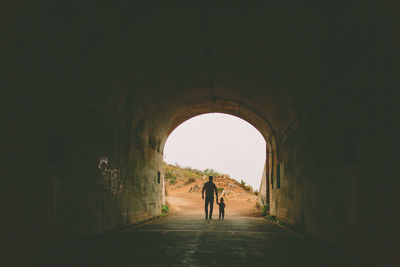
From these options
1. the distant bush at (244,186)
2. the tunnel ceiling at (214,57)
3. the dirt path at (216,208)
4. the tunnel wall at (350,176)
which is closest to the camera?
the tunnel wall at (350,176)

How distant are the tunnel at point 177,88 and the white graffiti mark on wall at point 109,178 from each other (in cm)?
3

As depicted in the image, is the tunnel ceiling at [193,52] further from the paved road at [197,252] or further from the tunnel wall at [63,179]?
the paved road at [197,252]

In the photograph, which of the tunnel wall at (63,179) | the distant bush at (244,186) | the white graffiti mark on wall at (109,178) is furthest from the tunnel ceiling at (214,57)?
the distant bush at (244,186)

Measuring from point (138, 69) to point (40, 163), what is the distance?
4.11 metres

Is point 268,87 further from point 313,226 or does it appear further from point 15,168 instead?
point 15,168

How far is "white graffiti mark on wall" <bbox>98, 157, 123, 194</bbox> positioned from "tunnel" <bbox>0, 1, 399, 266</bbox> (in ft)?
0.09

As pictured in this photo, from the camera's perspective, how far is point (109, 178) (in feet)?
29.3

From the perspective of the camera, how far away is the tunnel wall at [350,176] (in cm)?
424

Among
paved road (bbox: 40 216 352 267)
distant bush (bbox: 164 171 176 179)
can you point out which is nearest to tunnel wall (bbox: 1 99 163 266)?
paved road (bbox: 40 216 352 267)

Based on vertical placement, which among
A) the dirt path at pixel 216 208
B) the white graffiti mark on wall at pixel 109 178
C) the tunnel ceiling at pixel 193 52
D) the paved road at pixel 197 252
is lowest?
the dirt path at pixel 216 208

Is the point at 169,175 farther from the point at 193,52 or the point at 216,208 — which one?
the point at 193,52

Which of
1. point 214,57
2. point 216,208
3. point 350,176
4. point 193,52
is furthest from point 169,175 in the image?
point 350,176

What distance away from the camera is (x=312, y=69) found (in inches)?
275

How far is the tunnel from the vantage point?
4477mm
